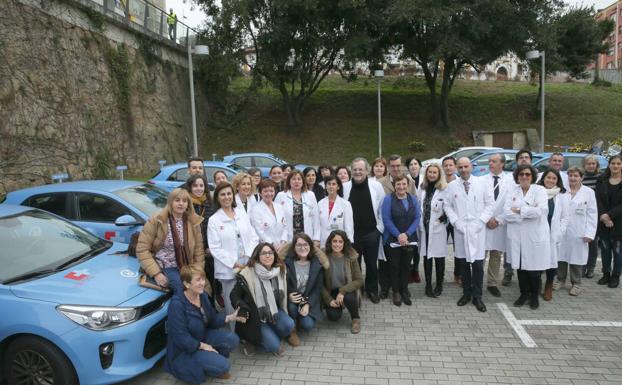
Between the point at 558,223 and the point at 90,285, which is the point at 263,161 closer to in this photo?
the point at 558,223

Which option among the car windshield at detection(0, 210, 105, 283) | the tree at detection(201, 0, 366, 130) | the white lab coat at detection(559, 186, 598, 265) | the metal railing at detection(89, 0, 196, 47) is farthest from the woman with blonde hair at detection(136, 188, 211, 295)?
the tree at detection(201, 0, 366, 130)

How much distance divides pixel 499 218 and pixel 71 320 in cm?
523

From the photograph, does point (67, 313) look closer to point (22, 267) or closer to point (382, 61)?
point (22, 267)

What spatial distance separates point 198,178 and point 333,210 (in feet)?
5.85

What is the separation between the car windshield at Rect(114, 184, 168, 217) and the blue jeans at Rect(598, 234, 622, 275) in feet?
22.0

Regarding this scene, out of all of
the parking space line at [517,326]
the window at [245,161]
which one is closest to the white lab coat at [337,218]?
the parking space line at [517,326]

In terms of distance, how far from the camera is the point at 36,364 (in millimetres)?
3645

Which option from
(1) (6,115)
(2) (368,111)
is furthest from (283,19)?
(1) (6,115)

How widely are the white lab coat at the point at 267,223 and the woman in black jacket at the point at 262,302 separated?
745mm

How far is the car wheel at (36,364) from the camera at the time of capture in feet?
11.7

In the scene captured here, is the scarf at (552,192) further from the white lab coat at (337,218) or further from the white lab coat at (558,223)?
the white lab coat at (337,218)

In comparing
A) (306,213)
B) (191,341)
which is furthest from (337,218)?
(191,341)

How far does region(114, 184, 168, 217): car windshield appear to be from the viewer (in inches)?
246

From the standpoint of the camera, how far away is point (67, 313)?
142 inches
